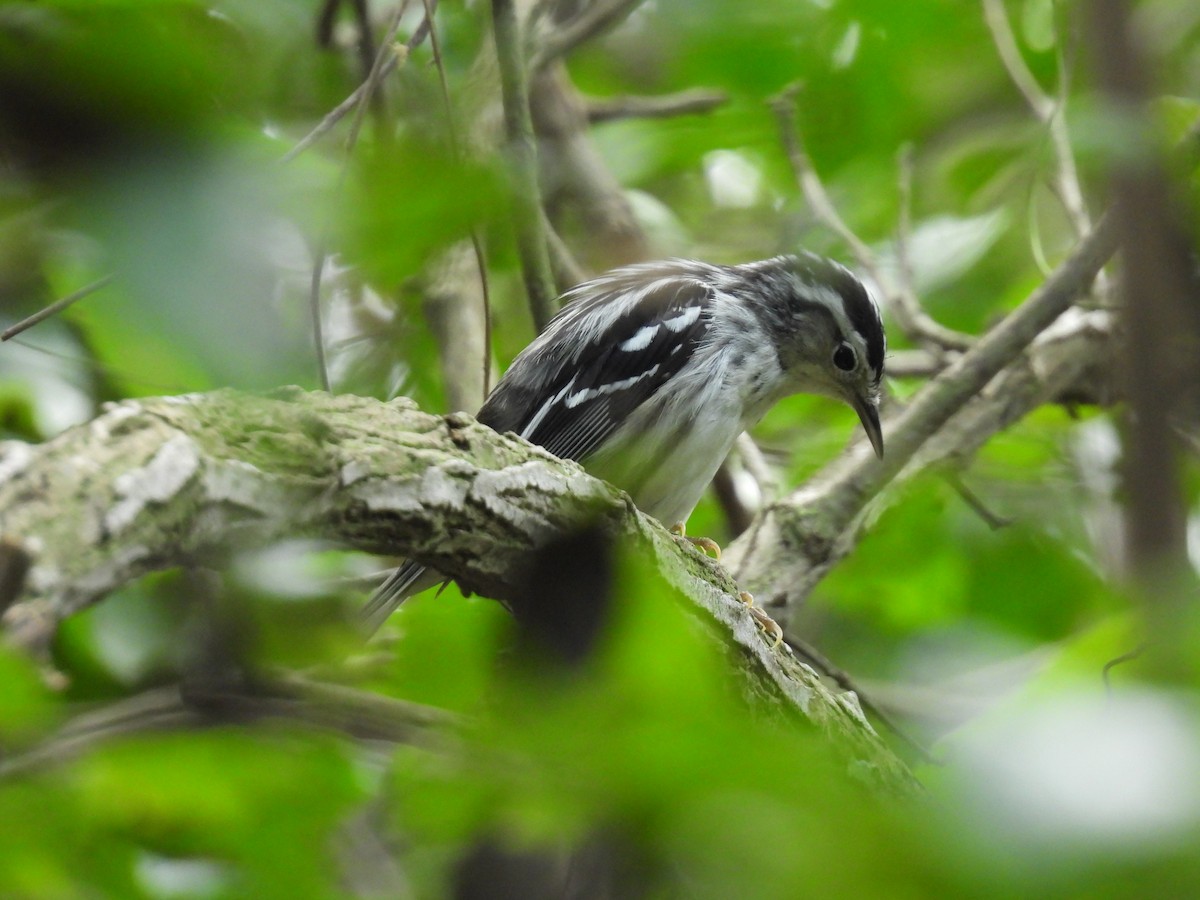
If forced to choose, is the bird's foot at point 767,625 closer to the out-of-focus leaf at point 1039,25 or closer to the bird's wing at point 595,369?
the bird's wing at point 595,369

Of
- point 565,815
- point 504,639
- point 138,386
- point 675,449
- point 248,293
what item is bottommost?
point 675,449

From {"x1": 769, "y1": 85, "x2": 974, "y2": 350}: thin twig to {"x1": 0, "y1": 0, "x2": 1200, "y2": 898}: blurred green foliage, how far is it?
71 centimetres

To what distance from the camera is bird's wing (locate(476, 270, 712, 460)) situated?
5.01 m

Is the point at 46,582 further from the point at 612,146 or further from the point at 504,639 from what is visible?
the point at 612,146

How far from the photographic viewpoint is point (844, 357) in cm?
571

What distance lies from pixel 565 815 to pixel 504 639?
5.24 ft

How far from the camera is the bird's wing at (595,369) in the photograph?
5.01 meters

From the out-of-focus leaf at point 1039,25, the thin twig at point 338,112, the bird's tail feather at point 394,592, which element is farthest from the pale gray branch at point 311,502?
the out-of-focus leaf at point 1039,25

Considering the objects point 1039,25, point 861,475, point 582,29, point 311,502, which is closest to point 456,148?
point 311,502

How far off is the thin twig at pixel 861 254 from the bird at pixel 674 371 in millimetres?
Answer: 592

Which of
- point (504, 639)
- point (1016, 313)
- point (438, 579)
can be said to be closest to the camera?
point (504, 639)

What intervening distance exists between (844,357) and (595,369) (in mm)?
1295

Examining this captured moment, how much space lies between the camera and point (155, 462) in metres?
1.97

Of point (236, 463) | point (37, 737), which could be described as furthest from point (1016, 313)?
point (37, 737)
